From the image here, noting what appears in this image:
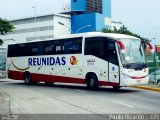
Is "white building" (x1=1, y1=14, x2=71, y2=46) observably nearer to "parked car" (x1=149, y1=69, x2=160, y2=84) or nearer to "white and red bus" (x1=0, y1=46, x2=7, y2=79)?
"white and red bus" (x1=0, y1=46, x2=7, y2=79)

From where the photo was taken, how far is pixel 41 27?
417ft

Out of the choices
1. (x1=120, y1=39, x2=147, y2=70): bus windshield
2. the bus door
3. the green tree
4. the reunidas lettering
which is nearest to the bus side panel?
the reunidas lettering

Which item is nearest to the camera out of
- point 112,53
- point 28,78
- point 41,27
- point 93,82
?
point 112,53

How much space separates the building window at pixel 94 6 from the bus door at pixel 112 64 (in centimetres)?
10622

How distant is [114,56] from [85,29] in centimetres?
9996

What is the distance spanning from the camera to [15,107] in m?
16.0

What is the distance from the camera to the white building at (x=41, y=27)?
405 ft

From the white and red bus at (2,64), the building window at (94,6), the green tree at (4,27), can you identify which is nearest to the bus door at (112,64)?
the green tree at (4,27)

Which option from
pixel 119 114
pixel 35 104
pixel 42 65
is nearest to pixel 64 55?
pixel 42 65

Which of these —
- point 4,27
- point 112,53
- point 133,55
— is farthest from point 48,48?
point 133,55

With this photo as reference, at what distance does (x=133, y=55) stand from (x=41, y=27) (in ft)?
351

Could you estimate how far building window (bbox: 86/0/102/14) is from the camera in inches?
5025

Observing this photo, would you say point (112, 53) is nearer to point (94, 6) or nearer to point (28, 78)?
point (28, 78)

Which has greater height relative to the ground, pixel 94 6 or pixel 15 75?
pixel 94 6
